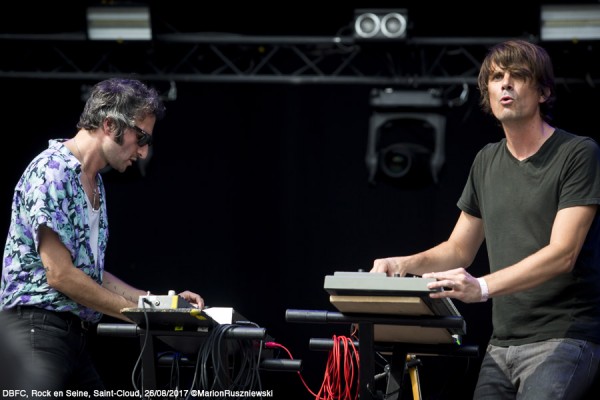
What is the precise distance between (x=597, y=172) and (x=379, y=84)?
427 centimetres

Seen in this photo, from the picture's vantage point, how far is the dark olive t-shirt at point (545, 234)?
3.03 metres

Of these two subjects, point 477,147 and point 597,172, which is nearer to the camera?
point 597,172

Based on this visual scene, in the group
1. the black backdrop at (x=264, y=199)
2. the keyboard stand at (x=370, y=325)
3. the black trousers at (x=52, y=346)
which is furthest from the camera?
the black backdrop at (x=264, y=199)

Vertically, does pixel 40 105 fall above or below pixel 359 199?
above

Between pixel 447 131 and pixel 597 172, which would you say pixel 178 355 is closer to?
pixel 597 172

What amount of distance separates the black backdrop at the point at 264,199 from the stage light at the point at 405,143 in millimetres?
578

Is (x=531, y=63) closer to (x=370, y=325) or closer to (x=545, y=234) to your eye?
(x=545, y=234)

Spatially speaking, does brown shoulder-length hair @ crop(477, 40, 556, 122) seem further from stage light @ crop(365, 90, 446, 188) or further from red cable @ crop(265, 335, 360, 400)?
stage light @ crop(365, 90, 446, 188)

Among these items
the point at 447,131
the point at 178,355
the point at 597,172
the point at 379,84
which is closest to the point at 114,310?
the point at 178,355

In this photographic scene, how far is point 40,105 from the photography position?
8.05 m

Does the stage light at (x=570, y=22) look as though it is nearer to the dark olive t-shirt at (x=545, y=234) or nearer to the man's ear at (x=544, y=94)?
the man's ear at (x=544, y=94)

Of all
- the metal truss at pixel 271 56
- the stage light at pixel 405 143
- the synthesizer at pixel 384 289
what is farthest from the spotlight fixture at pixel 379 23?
the synthesizer at pixel 384 289

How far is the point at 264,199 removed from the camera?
7844mm

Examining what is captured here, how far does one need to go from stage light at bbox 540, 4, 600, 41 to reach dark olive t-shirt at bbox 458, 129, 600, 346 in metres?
3.80
